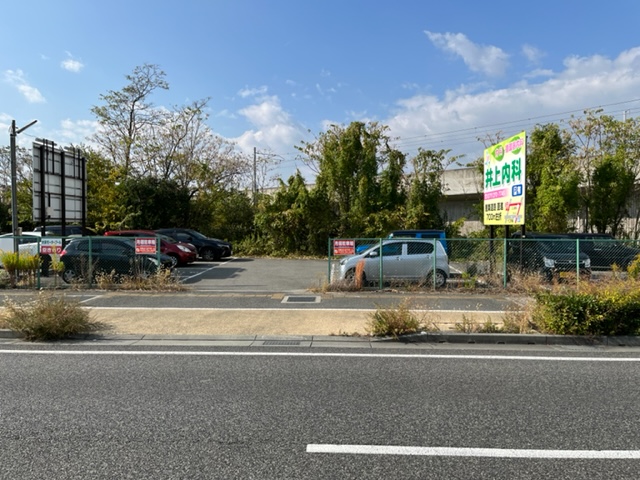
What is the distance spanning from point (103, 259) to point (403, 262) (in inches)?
356

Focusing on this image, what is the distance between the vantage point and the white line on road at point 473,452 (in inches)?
137

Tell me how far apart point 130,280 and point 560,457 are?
12.1 m

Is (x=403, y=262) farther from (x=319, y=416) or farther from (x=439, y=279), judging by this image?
(x=319, y=416)

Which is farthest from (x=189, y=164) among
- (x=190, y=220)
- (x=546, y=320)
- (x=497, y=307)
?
(x=546, y=320)

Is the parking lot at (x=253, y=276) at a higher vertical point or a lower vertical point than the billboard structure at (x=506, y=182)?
lower

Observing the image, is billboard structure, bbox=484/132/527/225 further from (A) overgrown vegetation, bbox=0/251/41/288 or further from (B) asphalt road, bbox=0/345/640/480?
(A) overgrown vegetation, bbox=0/251/41/288

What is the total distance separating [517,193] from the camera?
12789 mm

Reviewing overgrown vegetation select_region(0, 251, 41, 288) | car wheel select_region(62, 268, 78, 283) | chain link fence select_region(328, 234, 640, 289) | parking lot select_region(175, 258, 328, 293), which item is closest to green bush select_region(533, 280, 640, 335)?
chain link fence select_region(328, 234, 640, 289)

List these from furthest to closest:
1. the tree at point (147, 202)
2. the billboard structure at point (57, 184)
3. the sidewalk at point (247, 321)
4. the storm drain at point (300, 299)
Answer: the tree at point (147, 202) < the billboard structure at point (57, 184) < the storm drain at point (300, 299) < the sidewalk at point (247, 321)

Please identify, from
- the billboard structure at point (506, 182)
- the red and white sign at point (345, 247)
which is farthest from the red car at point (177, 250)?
the billboard structure at point (506, 182)

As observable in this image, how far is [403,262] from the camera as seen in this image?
1304 cm

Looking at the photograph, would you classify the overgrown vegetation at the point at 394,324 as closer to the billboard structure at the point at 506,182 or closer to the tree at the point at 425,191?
the billboard structure at the point at 506,182

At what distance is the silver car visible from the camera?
42.5 feet

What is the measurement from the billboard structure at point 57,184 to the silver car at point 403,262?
35.6ft
